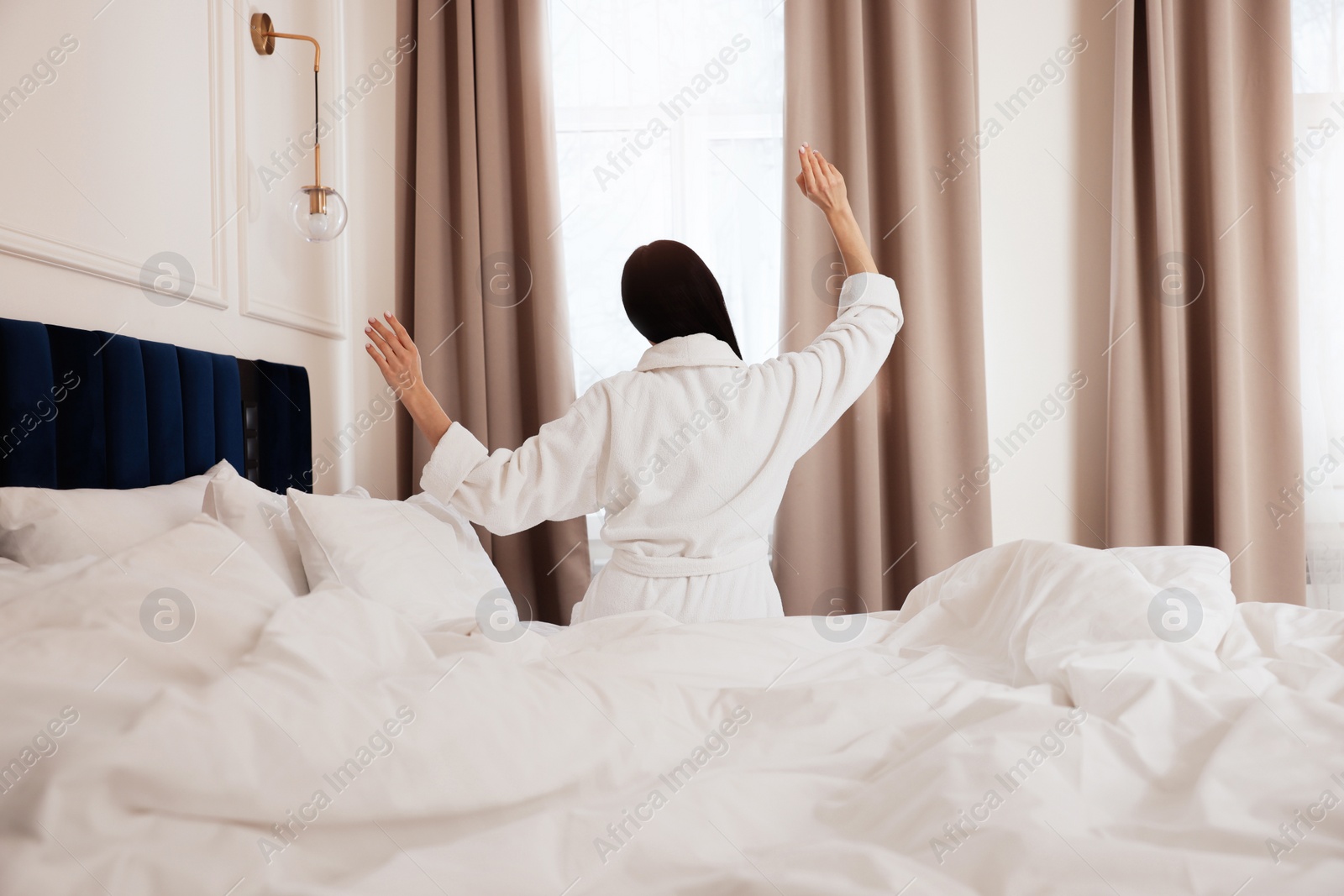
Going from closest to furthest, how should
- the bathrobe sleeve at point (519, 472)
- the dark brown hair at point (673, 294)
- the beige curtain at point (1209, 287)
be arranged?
the bathrobe sleeve at point (519, 472) → the dark brown hair at point (673, 294) → the beige curtain at point (1209, 287)

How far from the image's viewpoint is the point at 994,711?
2.98 feet

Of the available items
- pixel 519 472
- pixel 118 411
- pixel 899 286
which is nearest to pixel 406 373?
pixel 519 472

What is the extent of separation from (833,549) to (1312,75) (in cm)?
206

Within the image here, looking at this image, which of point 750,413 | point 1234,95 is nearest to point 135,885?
point 750,413

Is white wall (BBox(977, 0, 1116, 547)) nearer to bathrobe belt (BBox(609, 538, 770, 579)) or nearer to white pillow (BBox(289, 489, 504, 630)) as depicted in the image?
bathrobe belt (BBox(609, 538, 770, 579))

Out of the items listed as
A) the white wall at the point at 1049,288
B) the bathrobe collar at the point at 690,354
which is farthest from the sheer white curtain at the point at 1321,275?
the bathrobe collar at the point at 690,354

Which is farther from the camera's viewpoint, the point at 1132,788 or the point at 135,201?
the point at 135,201

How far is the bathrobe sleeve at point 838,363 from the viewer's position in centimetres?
170

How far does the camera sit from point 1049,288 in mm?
2670

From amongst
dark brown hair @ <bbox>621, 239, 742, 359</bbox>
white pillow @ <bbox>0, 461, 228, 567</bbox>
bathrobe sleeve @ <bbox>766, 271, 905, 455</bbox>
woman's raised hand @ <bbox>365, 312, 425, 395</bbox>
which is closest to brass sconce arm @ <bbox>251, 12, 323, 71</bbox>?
woman's raised hand @ <bbox>365, 312, 425, 395</bbox>

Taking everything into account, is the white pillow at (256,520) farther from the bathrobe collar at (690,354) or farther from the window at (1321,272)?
the window at (1321,272)

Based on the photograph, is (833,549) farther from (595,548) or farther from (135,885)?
(135,885)

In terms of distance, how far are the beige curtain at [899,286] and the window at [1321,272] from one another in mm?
1010

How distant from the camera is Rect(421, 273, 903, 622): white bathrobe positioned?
163 cm
